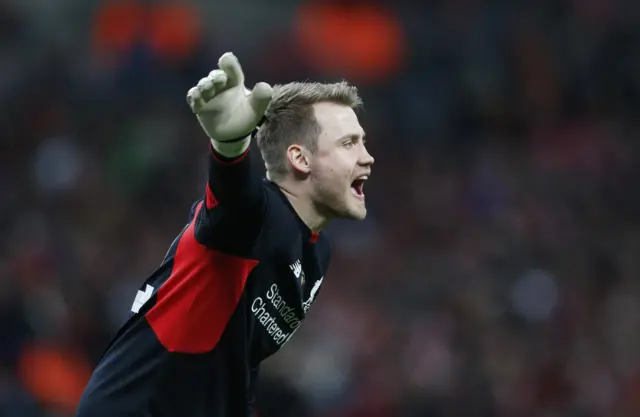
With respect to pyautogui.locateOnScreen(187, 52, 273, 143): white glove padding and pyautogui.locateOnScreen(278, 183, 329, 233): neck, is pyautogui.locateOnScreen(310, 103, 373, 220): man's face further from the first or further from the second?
pyautogui.locateOnScreen(187, 52, 273, 143): white glove padding

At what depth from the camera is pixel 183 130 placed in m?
10.6

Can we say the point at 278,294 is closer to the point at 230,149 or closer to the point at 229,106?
the point at 230,149

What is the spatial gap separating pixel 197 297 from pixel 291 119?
778 mm

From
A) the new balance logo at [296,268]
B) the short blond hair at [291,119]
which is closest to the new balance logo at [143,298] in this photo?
the new balance logo at [296,268]

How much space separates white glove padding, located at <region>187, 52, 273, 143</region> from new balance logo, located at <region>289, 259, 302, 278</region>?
28.3 inches

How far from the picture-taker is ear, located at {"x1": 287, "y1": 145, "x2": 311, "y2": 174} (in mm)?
4266

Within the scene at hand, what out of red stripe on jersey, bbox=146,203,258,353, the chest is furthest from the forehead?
red stripe on jersey, bbox=146,203,258,353

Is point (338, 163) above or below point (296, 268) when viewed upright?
above

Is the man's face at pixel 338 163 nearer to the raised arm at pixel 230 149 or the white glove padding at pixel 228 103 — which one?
the raised arm at pixel 230 149

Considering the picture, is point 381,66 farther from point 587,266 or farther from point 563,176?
point 587,266

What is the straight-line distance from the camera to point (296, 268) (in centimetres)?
420

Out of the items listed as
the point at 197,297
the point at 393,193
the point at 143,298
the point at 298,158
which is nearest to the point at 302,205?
the point at 298,158

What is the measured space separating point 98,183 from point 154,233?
918 millimetres

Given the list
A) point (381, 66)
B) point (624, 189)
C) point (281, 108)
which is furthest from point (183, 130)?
point (281, 108)
